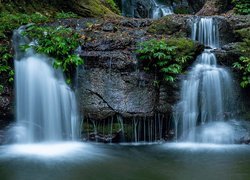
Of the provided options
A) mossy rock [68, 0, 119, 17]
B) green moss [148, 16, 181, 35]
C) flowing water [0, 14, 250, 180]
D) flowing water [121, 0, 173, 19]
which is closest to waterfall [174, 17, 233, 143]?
flowing water [0, 14, 250, 180]

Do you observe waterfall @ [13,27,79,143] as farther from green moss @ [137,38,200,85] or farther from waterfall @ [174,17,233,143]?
waterfall @ [174,17,233,143]

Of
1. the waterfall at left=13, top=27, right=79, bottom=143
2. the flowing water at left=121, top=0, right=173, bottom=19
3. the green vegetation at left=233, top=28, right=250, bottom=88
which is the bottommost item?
the waterfall at left=13, top=27, right=79, bottom=143

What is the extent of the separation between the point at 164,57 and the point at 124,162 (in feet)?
9.52

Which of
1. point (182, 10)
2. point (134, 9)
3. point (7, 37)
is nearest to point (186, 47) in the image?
point (7, 37)

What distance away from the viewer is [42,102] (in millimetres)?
7359

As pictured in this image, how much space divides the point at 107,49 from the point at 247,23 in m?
4.49

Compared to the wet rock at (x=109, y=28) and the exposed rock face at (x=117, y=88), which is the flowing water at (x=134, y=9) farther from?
the exposed rock face at (x=117, y=88)

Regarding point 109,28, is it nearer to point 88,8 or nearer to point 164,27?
point 164,27

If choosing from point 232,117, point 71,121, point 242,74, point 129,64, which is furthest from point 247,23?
point 71,121

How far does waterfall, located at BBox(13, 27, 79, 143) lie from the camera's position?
285 inches

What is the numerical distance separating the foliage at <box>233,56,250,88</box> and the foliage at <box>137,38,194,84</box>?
118 cm

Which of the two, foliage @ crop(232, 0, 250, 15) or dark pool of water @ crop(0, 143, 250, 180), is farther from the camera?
foliage @ crop(232, 0, 250, 15)

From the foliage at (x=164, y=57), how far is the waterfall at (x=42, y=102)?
6.53ft

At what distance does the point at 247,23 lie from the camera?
9586 mm
